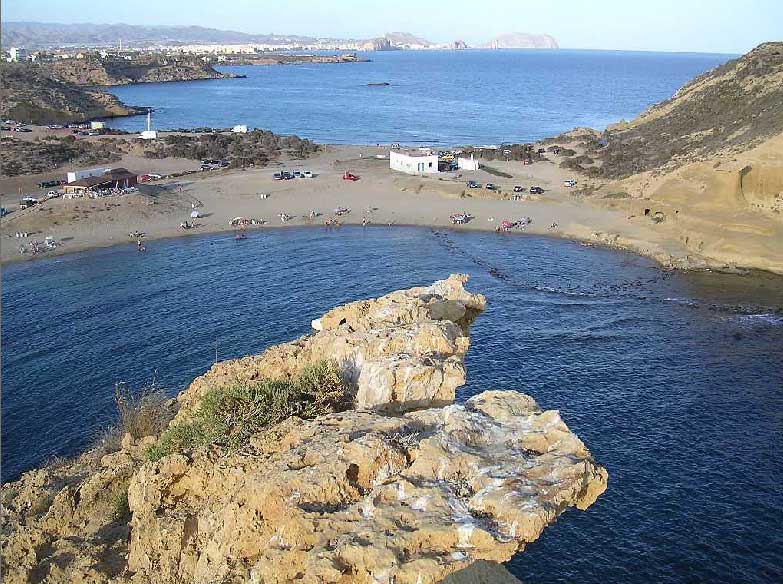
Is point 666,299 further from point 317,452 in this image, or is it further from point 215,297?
point 317,452

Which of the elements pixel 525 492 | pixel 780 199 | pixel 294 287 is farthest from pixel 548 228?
pixel 525 492

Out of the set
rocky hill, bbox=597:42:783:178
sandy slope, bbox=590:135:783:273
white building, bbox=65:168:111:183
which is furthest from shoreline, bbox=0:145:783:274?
rocky hill, bbox=597:42:783:178

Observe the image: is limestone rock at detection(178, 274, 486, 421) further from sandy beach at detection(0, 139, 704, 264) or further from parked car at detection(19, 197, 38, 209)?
parked car at detection(19, 197, 38, 209)

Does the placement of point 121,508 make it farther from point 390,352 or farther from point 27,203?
point 27,203

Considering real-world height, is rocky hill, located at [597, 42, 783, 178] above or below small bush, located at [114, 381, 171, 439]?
above

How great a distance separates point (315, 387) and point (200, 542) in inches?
247

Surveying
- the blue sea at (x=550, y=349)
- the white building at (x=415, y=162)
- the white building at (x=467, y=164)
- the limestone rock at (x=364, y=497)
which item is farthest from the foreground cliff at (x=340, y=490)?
the white building at (x=467, y=164)

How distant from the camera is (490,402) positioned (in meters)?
18.4

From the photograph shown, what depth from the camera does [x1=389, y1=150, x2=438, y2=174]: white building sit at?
100688mm

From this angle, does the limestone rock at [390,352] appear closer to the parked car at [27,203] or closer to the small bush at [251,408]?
the small bush at [251,408]

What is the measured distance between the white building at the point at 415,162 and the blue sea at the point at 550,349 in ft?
86.4

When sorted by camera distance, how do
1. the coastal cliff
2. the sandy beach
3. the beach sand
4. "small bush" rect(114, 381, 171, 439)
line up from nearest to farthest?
"small bush" rect(114, 381, 171, 439) → the coastal cliff → the beach sand → the sandy beach

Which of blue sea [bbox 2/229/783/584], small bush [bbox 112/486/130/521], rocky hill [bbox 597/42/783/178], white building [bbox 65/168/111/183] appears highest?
rocky hill [bbox 597/42/783/178]

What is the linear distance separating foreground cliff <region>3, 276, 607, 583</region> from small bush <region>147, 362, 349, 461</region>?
0.22 ft
